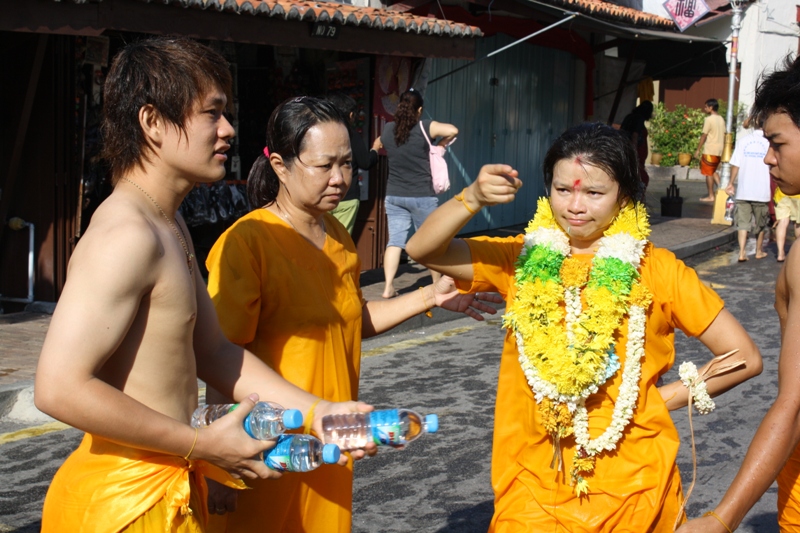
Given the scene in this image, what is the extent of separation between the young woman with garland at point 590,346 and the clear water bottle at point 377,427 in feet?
2.40

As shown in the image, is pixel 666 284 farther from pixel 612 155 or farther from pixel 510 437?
pixel 510 437

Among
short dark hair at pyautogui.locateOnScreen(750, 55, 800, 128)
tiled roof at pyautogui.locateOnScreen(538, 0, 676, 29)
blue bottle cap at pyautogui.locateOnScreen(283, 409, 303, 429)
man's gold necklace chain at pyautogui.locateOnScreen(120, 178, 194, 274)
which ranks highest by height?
tiled roof at pyautogui.locateOnScreen(538, 0, 676, 29)

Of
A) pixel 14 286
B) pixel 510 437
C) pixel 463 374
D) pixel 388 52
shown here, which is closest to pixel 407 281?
pixel 388 52

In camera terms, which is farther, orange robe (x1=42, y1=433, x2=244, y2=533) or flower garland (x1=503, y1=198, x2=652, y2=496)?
flower garland (x1=503, y1=198, x2=652, y2=496)

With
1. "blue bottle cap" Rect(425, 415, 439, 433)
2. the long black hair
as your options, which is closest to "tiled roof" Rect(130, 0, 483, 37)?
the long black hair

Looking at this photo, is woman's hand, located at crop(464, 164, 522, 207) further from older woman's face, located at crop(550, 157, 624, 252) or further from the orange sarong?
the orange sarong

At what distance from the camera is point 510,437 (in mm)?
3109

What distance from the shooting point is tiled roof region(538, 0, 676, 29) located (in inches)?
513

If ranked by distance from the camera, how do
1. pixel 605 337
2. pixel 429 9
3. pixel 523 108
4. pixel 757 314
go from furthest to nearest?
1. pixel 523 108
2. pixel 429 9
3. pixel 757 314
4. pixel 605 337

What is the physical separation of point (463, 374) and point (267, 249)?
4.55 meters

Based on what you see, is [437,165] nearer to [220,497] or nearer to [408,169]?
[408,169]

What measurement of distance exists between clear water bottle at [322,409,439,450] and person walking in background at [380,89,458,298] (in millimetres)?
7268

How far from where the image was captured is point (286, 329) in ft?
9.97

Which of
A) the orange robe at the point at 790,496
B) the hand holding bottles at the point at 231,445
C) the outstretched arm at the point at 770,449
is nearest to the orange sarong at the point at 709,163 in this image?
the orange robe at the point at 790,496
